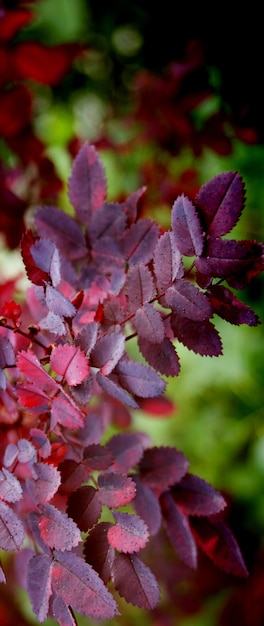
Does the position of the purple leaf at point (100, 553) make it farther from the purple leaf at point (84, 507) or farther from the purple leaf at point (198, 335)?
the purple leaf at point (198, 335)

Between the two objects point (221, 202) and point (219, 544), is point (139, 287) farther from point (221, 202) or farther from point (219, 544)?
Result: point (219, 544)

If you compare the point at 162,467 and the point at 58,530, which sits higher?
the point at 58,530

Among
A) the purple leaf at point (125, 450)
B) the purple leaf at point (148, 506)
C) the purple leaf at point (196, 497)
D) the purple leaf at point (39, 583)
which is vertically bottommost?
the purple leaf at point (196, 497)

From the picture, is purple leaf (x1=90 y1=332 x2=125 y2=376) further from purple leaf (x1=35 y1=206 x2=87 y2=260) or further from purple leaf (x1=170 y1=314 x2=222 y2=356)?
purple leaf (x1=35 y1=206 x2=87 y2=260)

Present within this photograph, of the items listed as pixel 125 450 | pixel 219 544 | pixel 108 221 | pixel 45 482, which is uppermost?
pixel 108 221

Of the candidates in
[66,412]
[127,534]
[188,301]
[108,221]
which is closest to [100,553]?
[127,534]

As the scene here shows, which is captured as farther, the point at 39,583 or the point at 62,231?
the point at 62,231

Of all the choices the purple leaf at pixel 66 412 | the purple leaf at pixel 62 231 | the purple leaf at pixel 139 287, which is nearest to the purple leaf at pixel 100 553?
the purple leaf at pixel 66 412

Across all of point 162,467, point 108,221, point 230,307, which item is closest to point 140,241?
point 108,221
